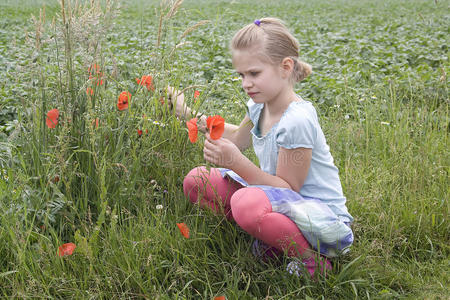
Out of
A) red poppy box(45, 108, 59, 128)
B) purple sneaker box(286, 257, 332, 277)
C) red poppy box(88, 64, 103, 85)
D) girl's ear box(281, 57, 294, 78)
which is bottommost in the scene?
purple sneaker box(286, 257, 332, 277)

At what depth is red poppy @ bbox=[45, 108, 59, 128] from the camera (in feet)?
6.28

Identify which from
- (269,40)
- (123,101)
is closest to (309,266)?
(269,40)

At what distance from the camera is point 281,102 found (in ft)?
6.52

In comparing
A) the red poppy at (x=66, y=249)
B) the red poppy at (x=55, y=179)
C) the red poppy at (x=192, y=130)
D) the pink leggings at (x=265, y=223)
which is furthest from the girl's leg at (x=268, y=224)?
the red poppy at (x=55, y=179)

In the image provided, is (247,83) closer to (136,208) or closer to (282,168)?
(282,168)

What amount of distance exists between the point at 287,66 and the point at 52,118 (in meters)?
0.97

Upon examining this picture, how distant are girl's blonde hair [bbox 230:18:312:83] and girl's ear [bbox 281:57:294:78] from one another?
19 millimetres

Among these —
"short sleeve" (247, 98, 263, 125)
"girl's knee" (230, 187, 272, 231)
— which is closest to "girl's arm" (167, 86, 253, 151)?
"short sleeve" (247, 98, 263, 125)

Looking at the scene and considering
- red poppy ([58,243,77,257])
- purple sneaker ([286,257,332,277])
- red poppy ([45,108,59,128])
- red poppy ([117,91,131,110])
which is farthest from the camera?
red poppy ([117,91,131,110])

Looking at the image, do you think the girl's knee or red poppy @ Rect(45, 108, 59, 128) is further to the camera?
red poppy @ Rect(45, 108, 59, 128)

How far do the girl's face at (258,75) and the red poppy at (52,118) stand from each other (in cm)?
75

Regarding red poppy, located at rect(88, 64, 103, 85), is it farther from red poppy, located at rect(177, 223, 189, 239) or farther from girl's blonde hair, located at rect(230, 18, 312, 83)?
red poppy, located at rect(177, 223, 189, 239)

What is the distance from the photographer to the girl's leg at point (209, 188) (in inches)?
83.3

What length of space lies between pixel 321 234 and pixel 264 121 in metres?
0.56
